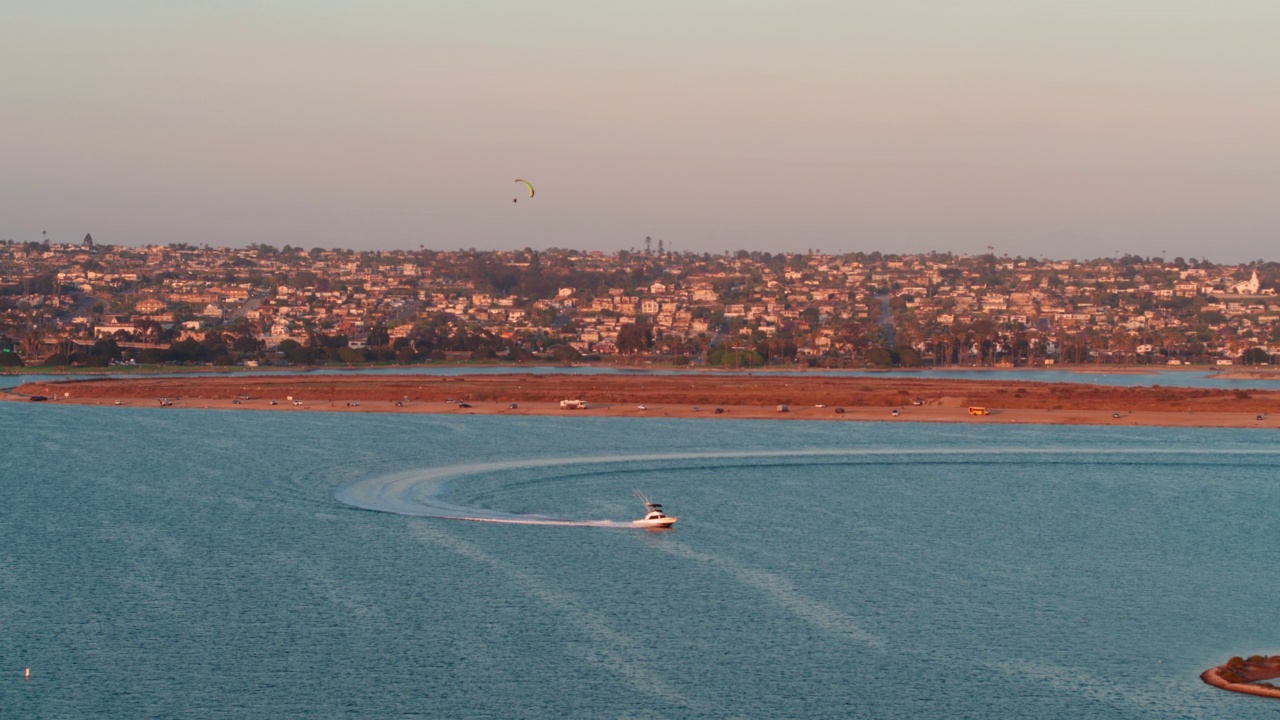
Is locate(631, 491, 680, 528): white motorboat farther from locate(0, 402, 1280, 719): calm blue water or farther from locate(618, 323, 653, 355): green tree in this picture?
locate(618, 323, 653, 355): green tree

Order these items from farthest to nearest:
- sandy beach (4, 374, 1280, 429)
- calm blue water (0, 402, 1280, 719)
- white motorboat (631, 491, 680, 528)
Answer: sandy beach (4, 374, 1280, 429), white motorboat (631, 491, 680, 528), calm blue water (0, 402, 1280, 719)

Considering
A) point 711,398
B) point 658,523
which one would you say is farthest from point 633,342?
point 658,523

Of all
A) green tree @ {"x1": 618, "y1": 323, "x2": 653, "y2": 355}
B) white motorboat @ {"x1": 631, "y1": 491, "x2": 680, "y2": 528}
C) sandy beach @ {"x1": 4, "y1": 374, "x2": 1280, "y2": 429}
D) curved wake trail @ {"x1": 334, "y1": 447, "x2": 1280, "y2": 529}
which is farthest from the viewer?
green tree @ {"x1": 618, "y1": 323, "x2": 653, "y2": 355}

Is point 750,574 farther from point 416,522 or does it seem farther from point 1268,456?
point 1268,456

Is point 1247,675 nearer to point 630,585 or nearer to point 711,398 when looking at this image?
point 630,585

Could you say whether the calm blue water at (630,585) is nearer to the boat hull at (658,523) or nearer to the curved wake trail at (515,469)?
the curved wake trail at (515,469)

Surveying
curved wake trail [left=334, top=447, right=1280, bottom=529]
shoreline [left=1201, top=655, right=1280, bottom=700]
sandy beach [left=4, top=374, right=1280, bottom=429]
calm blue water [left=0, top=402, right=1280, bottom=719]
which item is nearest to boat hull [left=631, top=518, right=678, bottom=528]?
curved wake trail [left=334, top=447, right=1280, bottom=529]
